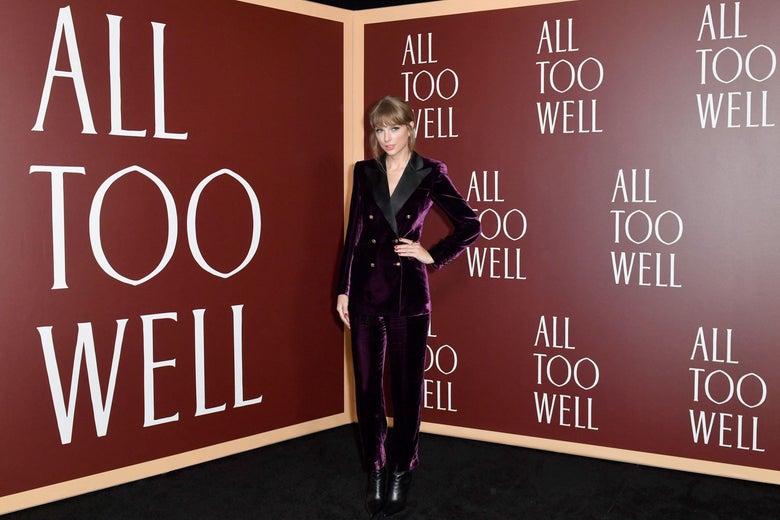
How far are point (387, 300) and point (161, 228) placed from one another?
44.1 inches

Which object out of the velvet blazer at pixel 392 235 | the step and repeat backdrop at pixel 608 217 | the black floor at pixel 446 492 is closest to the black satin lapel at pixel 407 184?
the velvet blazer at pixel 392 235

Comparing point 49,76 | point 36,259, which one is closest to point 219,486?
point 36,259

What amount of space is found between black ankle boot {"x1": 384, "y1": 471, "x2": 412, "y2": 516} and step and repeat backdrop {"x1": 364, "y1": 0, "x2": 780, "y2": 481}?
0.93 metres

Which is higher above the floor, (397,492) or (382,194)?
(382,194)

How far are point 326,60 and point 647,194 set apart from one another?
1753mm

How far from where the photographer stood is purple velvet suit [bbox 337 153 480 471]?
289 cm

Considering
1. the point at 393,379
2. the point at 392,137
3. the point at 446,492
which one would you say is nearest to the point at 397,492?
the point at 446,492

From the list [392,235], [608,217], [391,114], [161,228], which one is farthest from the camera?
[608,217]

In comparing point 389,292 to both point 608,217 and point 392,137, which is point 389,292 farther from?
point 608,217

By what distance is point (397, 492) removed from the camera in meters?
2.92

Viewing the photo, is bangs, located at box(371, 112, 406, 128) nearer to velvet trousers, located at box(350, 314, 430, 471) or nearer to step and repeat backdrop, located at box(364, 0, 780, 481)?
velvet trousers, located at box(350, 314, 430, 471)

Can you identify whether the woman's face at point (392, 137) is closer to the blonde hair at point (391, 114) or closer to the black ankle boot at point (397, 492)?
the blonde hair at point (391, 114)

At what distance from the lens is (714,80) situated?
321cm

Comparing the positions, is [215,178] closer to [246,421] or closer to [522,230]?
[246,421]
